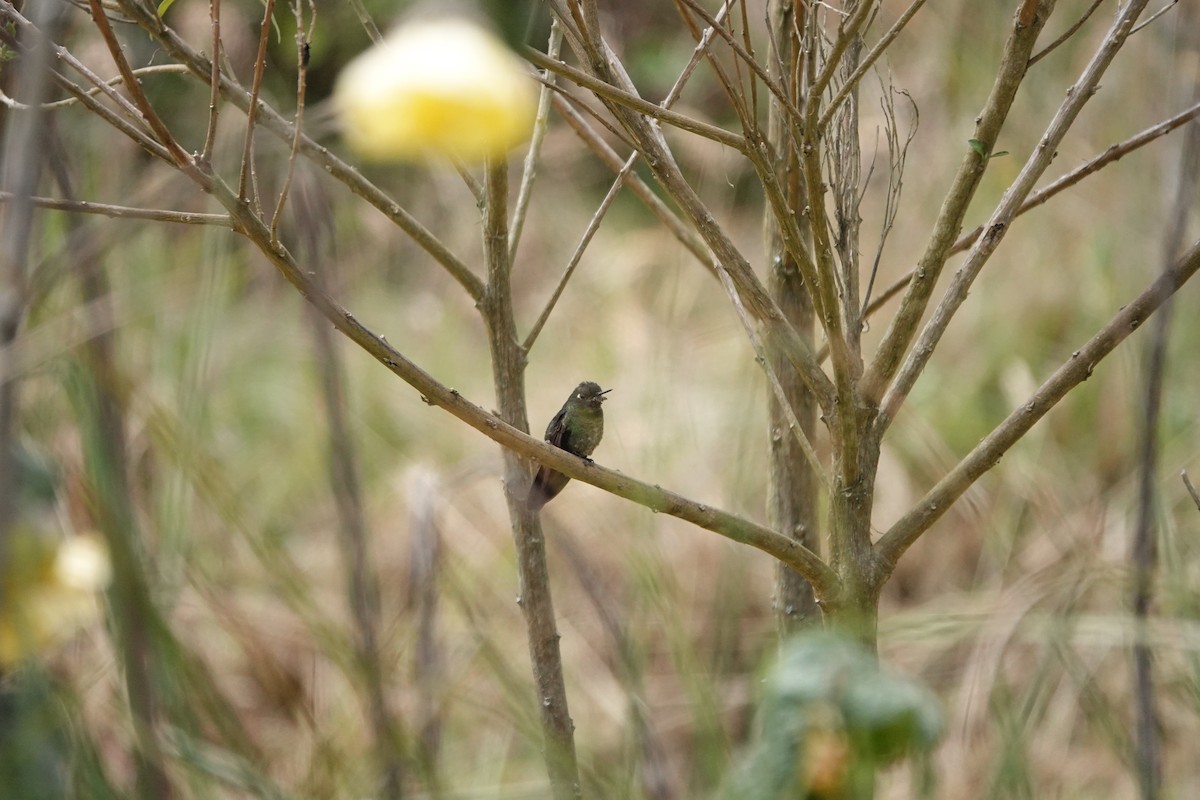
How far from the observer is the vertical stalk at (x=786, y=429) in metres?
1.72

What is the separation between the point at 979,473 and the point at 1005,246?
3960mm

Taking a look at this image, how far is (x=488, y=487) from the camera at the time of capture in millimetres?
5008

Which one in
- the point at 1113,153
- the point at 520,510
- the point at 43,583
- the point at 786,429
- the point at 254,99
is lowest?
the point at 43,583

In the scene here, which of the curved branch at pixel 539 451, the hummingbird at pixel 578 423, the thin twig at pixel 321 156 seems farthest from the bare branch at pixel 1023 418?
the hummingbird at pixel 578 423

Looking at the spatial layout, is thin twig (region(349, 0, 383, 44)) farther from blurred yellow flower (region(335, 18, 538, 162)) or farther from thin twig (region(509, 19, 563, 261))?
blurred yellow flower (region(335, 18, 538, 162))

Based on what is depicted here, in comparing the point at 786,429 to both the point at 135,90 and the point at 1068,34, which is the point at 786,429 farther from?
the point at 135,90

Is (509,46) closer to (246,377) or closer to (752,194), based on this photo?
(246,377)

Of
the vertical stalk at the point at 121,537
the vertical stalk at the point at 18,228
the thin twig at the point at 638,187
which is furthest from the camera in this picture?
the thin twig at the point at 638,187

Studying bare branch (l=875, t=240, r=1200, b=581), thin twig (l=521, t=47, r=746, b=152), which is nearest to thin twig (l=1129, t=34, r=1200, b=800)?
bare branch (l=875, t=240, r=1200, b=581)

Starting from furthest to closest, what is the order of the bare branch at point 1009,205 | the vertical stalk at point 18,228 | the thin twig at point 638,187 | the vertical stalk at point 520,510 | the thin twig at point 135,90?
the thin twig at point 638,187, the vertical stalk at point 520,510, the bare branch at point 1009,205, the thin twig at point 135,90, the vertical stalk at point 18,228

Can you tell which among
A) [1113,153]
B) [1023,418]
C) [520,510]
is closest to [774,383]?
[1023,418]

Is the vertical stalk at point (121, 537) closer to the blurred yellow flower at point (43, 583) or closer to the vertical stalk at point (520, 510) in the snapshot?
the blurred yellow flower at point (43, 583)

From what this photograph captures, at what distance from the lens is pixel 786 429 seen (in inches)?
68.7

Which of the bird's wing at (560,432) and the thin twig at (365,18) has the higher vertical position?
the thin twig at (365,18)
